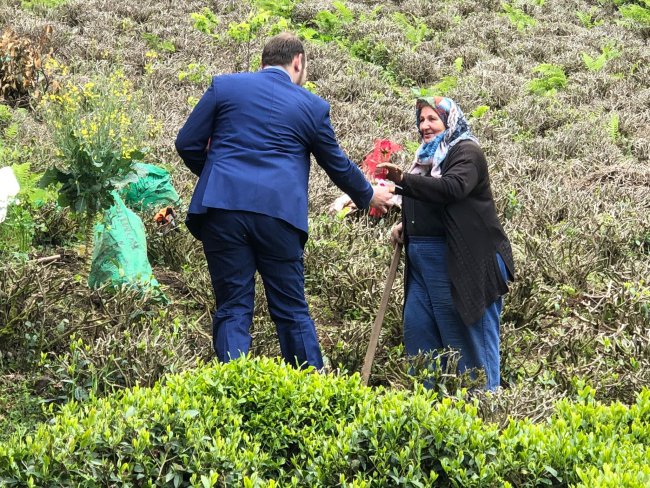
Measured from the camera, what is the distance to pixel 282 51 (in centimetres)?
461

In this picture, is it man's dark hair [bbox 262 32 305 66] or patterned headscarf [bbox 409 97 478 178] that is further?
man's dark hair [bbox 262 32 305 66]

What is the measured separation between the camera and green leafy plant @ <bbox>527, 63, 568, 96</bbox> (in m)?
12.5

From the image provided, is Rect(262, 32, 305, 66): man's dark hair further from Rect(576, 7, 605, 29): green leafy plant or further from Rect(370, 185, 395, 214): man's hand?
Rect(576, 7, 605, 29): green leafy plant

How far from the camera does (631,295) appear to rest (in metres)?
6.00

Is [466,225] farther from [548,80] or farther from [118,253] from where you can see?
[548,80]

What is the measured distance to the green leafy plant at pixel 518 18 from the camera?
15.9 meters

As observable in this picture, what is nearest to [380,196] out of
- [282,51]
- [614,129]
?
[282,51]

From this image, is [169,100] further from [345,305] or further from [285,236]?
[285,236]

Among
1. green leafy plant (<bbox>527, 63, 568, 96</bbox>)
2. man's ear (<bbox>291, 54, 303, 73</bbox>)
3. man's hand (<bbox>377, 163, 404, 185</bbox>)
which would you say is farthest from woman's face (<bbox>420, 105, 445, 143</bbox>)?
green leafy plant (<bbox>527, 63, 568, 96</bbox>)

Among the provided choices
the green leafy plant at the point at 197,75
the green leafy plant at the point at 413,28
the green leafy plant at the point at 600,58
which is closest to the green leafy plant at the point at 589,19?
the green leafy plant at the point at 600,58

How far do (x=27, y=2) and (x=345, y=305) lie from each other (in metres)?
10.2

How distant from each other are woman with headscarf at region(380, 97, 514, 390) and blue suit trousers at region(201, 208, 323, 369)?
23.7 inches

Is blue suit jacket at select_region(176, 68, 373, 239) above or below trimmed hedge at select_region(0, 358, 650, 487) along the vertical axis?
above

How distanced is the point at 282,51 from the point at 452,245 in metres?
1.37
